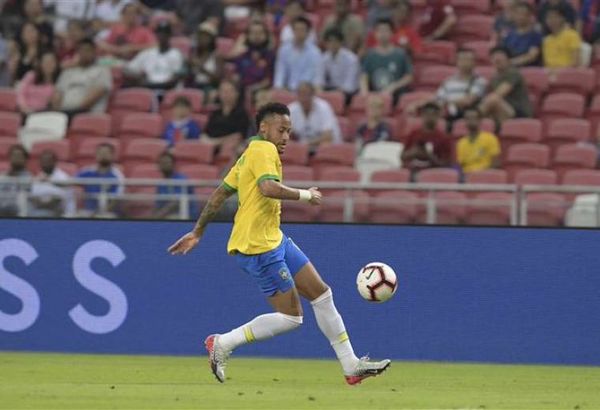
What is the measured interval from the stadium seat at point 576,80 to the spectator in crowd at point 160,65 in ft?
17.0

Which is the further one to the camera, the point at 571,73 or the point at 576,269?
the point at 571,73

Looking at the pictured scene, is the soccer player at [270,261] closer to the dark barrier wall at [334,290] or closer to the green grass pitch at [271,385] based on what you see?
the green grass pitch at [271,385]

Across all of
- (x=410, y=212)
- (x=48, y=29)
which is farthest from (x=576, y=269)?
(x=48, y=29)

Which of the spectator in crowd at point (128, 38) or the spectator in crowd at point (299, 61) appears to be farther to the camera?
the spectator in crowd at point (128, 38)

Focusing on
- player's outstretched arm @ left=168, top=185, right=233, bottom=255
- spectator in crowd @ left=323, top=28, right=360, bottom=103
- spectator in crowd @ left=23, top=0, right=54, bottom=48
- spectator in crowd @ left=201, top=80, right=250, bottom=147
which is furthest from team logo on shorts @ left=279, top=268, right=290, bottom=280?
spectator in crowd @ left=23, top=0, right=54, bottom=48

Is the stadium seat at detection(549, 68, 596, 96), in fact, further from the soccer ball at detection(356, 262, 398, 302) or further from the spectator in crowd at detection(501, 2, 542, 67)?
the soccer ball at detection(356, 262, 398, 302)

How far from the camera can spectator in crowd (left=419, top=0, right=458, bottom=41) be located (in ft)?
70.8

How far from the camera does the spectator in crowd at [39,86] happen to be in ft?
69.4

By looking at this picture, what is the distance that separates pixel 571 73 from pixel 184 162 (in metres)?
5.16

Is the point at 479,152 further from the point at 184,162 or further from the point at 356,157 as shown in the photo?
the point at 184,162

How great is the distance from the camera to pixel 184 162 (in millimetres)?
19219

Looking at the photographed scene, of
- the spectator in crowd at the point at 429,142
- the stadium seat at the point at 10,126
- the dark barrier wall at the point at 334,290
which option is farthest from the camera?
the stadium seat at the point at 10,126

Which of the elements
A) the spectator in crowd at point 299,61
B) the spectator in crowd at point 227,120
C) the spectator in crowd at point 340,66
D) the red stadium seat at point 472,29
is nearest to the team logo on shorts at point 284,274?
the spectator in crowd at point 227,120

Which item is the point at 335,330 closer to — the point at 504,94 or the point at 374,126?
the point at 374,126
